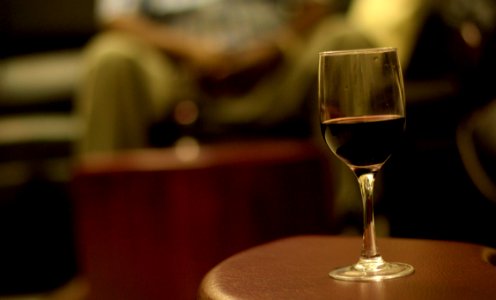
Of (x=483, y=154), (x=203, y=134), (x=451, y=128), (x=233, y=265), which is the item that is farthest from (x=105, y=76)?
(x=233, y=265)

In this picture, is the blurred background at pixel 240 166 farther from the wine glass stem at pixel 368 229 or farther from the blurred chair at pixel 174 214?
the wine glass stem at pixel 368 229

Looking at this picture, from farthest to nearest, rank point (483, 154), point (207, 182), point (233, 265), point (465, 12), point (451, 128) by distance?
1. point (451, 128)
2. point (465, 12)
3. point (207, 182)
4. point (483, 154)
5. point (233, 265)

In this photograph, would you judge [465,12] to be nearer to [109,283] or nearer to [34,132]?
[109,283]

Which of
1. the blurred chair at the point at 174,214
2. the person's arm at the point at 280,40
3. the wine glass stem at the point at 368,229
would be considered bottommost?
the blurred chair at the point at 174,214

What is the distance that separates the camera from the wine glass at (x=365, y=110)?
0.91m

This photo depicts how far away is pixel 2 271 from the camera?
297 cm

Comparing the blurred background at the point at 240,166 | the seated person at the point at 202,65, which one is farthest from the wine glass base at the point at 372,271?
the seated person at the point at 202,65

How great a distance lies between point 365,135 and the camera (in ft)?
3.00

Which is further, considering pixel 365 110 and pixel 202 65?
pixel 202 65

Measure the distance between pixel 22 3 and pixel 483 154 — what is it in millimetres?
2434

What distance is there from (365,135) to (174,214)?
3.00 feet

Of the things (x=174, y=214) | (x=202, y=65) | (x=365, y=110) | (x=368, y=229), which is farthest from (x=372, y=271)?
(x=202, y=65)

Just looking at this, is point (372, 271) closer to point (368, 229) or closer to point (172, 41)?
point (368, 229)

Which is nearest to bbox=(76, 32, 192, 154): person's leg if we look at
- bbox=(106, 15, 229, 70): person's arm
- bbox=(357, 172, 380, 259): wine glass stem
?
bbox=(106, 15, 229, 70): person's arm
